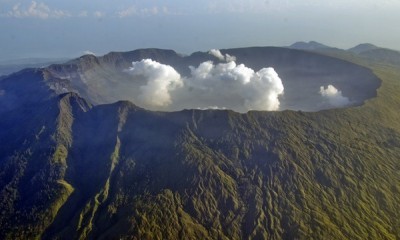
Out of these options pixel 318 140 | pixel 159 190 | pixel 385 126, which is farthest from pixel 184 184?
pixel 385 126

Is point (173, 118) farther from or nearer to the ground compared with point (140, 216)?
farther from the ground

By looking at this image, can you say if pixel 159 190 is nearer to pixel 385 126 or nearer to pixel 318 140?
pixel 318 140

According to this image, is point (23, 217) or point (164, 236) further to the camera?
point (23, 217)

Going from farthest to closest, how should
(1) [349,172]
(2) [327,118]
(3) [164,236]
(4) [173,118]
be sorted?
1. (2) [327,118]
2. (4) [173,118]
3. (1) [349,172]
4. (3) [164,236]

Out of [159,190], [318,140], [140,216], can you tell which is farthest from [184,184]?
[318,140]

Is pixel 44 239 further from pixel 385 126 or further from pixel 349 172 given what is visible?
pixel 385 126

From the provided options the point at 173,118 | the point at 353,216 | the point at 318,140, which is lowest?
the point at 353,216

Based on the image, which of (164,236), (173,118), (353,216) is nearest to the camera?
(164,236)
